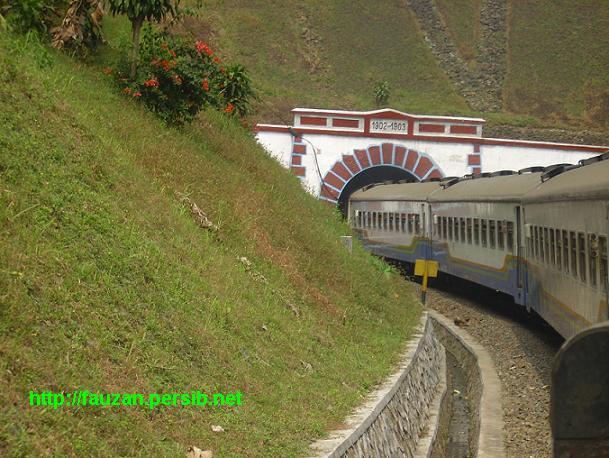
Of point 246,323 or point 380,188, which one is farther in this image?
point 380,188

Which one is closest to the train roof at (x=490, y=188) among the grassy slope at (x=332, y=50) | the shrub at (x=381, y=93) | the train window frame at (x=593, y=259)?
the train window frame at (x=593, y=259)

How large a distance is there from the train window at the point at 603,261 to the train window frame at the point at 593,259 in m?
0.20

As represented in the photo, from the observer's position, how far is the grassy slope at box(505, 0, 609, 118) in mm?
75438

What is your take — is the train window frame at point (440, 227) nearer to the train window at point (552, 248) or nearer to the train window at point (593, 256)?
the train window at point (552, 248)

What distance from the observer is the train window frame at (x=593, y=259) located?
12.6 metres

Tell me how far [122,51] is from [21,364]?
14.6 meters

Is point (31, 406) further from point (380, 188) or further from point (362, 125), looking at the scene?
point (362, 125)

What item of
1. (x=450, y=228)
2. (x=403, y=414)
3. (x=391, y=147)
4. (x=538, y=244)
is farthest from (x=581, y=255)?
(x=391, y=147)

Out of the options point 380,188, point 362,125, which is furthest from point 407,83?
point 380,188

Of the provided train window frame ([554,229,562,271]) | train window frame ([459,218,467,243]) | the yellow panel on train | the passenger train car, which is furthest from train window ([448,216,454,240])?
train window frame ([554,229,562,271])

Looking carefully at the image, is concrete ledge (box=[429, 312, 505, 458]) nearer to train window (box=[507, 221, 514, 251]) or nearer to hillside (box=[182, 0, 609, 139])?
train window (box=[507, 221, 514, 251])

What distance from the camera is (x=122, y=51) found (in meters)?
21.0

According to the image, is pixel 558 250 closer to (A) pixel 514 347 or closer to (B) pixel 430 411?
(B) pixel 430 411

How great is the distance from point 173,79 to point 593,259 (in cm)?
907
